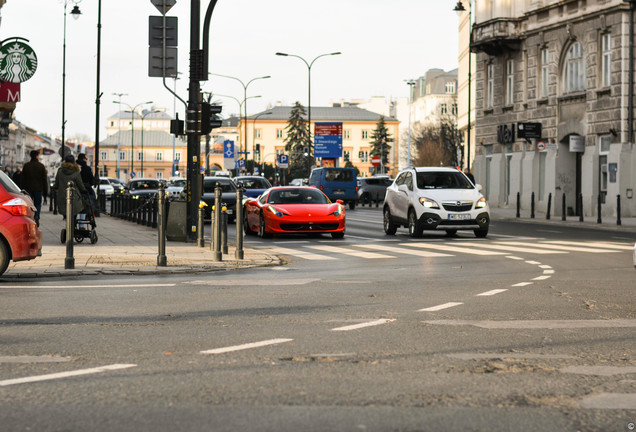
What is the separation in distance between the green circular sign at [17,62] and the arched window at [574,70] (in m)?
28.2

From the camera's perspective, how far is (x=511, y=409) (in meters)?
5.62

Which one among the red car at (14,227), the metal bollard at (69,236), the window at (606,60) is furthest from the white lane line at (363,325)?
the window at (606,60)

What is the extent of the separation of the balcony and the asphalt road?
35.4m

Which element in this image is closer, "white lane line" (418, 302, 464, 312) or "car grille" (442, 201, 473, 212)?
"white lane line" (418, 302, 464, 312)

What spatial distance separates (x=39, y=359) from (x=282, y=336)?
1947mm

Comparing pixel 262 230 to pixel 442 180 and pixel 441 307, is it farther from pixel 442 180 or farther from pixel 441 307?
pixel 441 307

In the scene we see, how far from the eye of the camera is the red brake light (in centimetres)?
1338

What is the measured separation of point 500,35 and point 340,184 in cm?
1118

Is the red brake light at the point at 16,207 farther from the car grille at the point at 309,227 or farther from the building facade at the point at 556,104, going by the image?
the building facade at the point at 556,104

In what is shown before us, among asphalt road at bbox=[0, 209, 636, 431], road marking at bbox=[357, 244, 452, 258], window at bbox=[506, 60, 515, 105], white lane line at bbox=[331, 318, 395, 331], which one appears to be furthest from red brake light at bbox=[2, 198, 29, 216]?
window at bbox=[506, 60, 515, 105]

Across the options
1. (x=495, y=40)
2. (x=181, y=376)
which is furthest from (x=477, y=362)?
(x=495, y=40)

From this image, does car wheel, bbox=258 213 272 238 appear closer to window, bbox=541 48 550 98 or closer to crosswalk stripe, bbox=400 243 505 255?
crosswalk stripe, bbox=400 243 505 255

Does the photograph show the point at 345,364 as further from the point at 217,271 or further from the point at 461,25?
the point at 461,25

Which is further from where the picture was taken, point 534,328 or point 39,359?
point 534,328
